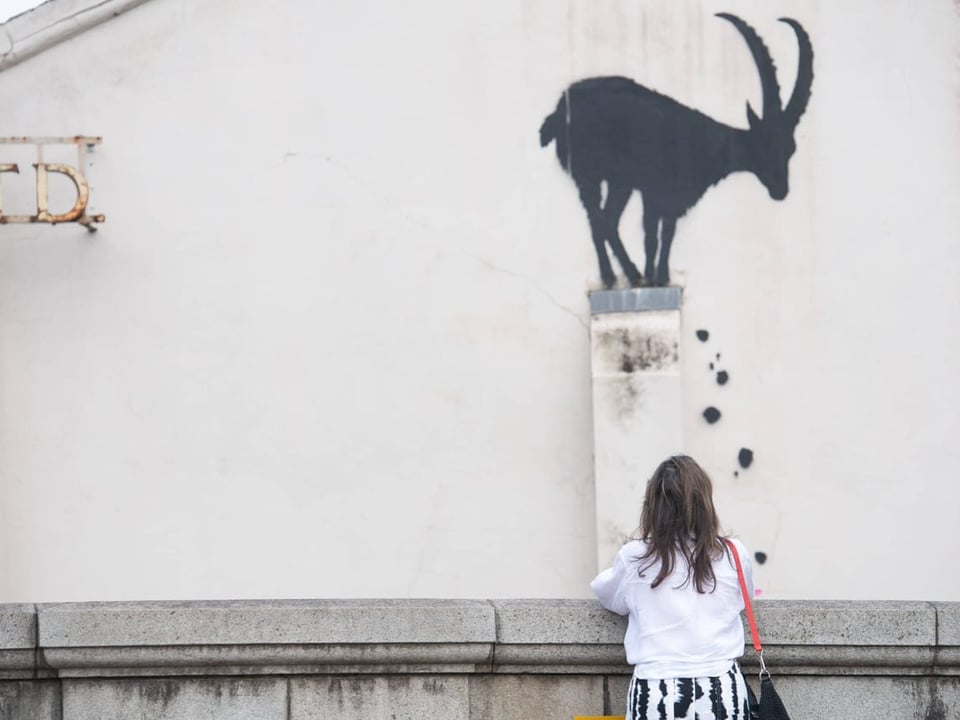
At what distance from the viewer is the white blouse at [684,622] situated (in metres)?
5.16

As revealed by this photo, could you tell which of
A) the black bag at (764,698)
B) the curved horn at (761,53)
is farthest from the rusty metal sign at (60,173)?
the black bag at (764,698)

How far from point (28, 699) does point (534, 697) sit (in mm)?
2128

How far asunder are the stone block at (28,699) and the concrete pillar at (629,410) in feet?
17.1

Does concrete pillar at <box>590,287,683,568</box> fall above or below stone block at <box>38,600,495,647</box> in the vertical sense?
above

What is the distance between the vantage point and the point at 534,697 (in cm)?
606

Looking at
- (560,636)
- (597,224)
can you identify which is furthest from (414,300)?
(560,636)

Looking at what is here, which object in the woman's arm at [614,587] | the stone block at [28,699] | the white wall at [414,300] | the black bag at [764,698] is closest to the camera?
the black bag at [764,698]

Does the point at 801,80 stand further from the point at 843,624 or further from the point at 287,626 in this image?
the point at 287,626

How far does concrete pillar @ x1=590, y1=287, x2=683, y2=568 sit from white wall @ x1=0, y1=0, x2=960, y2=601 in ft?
0.76

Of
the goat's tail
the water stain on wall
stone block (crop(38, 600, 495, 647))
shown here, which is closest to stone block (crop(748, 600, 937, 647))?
stone block (crop(38, 600, 495, 647))

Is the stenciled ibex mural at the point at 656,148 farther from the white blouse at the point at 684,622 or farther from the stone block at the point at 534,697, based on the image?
the white blouse at the point at 684,622

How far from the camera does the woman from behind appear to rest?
16.9 ft

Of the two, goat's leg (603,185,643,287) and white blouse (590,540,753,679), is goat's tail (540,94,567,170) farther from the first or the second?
white blouse (590,540,753,679)

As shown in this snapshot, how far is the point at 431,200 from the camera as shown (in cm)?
1098
